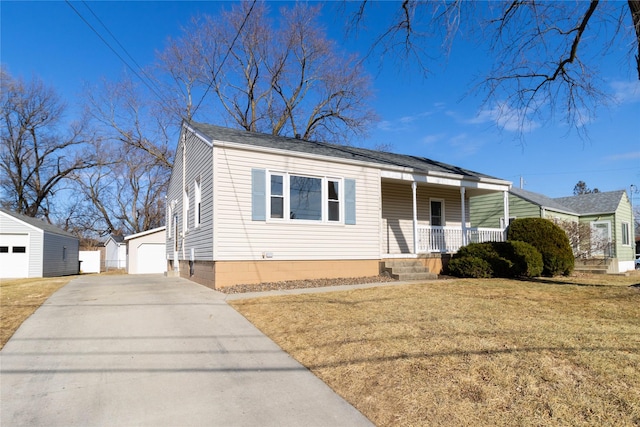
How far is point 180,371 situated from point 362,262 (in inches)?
337

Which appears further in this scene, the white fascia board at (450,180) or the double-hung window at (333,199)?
the white fascia board at (450,180)

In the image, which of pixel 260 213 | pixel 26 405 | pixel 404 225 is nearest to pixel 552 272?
pixel 404 225

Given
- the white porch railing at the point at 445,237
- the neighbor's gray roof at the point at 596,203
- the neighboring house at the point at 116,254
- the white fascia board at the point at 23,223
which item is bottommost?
the neighboring house at the point at 116,254

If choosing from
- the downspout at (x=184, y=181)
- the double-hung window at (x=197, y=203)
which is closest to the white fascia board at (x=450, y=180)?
the double-hung window at (x=197, y=203)

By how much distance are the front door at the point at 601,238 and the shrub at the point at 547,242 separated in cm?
814

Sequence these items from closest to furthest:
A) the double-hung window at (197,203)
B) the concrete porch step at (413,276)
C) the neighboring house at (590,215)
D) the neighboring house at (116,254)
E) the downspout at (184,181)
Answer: the concrete porch step at (413,276), the double-hung window at (197,203), the downspout at (184,181), the neighboring house at (590,215), the neighboring house at (116,254)

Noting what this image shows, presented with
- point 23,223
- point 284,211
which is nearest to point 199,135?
point 284,211

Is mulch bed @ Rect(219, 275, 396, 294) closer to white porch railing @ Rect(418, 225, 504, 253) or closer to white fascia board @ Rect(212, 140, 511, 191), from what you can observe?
white porch railing @ Rect(418, 225, 504, 253)

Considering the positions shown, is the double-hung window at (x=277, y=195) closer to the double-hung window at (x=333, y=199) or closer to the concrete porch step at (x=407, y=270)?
the double-hung window at (x=333, y=199)

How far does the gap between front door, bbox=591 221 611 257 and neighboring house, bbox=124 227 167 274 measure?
23.8 metres

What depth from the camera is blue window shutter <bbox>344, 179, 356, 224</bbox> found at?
1238cm

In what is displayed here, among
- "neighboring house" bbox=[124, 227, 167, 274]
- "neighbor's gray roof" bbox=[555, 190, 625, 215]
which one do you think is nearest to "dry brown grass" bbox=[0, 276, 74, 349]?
"neighboring house" bbox=[124, 227, 167, 274]

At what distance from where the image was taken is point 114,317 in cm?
700

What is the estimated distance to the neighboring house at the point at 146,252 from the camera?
85.2 ft
